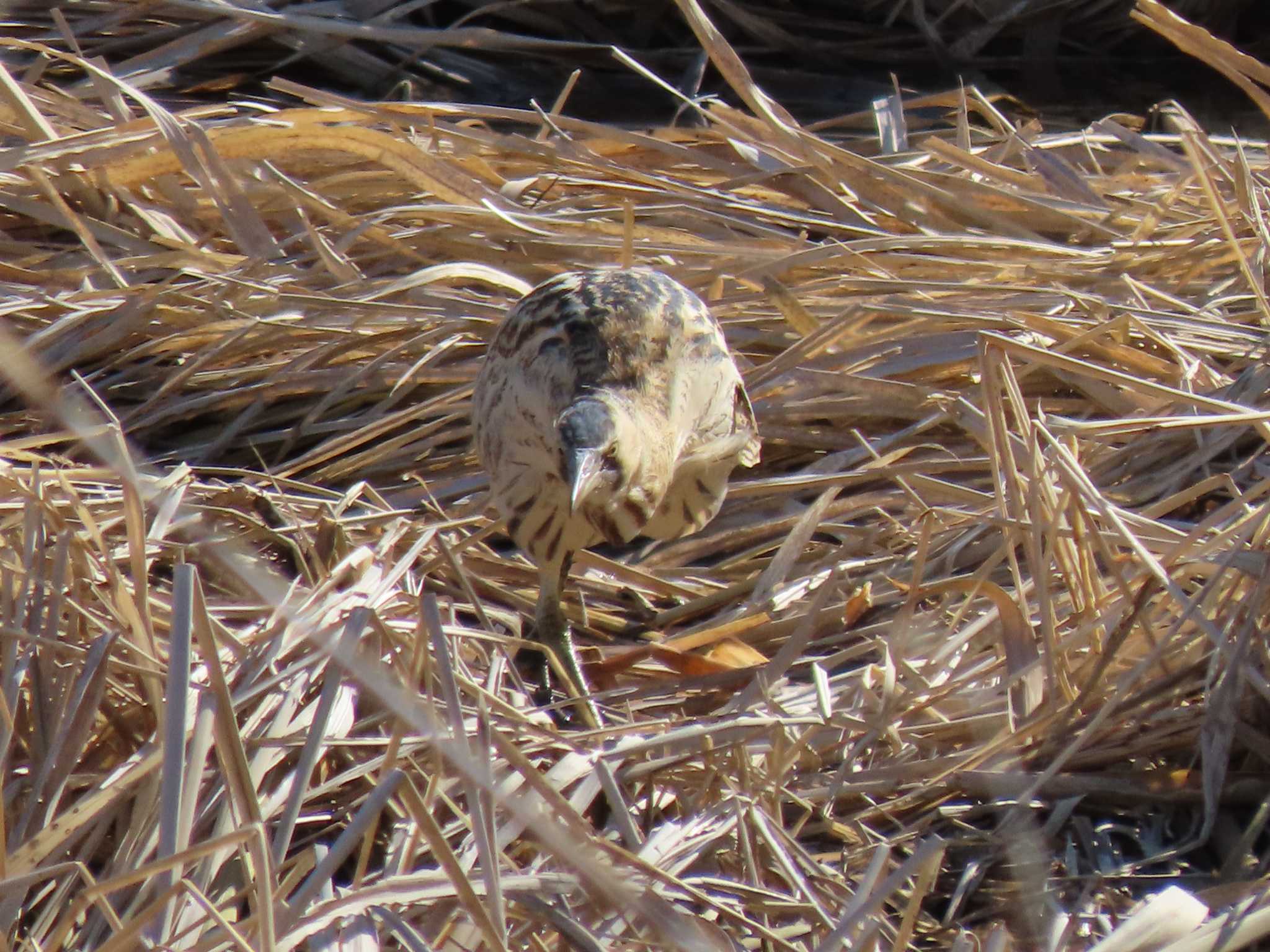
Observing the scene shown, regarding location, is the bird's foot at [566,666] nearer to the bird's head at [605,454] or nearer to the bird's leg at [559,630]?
the bird's leg at [559,630]

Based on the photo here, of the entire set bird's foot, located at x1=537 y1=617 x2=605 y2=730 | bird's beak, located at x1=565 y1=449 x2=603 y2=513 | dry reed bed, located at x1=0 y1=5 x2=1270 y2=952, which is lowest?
bird's foot, located at x1=537 y1=617 x2=605 y2=730

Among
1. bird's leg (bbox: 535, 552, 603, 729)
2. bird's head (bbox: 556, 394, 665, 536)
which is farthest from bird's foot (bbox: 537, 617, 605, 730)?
bird's head (bbox: 556, 394, 665, 536)

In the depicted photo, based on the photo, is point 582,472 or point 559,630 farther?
point 559,630

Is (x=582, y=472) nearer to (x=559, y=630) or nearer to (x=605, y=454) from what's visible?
(x=605, y=454)

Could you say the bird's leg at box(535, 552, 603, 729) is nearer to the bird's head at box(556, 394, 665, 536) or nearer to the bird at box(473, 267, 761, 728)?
the bird at box(473, 267, 761, 728)

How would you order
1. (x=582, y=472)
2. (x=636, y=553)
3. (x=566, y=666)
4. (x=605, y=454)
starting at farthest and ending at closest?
(x=636, y=553) → (x=566, y=666) → (x=605, y=454) → (x=582, y=472)

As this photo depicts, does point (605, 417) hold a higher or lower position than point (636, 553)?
higher

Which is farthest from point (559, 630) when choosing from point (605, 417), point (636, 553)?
point (605, 417)

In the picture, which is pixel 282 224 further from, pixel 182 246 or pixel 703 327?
pixel 703 327
